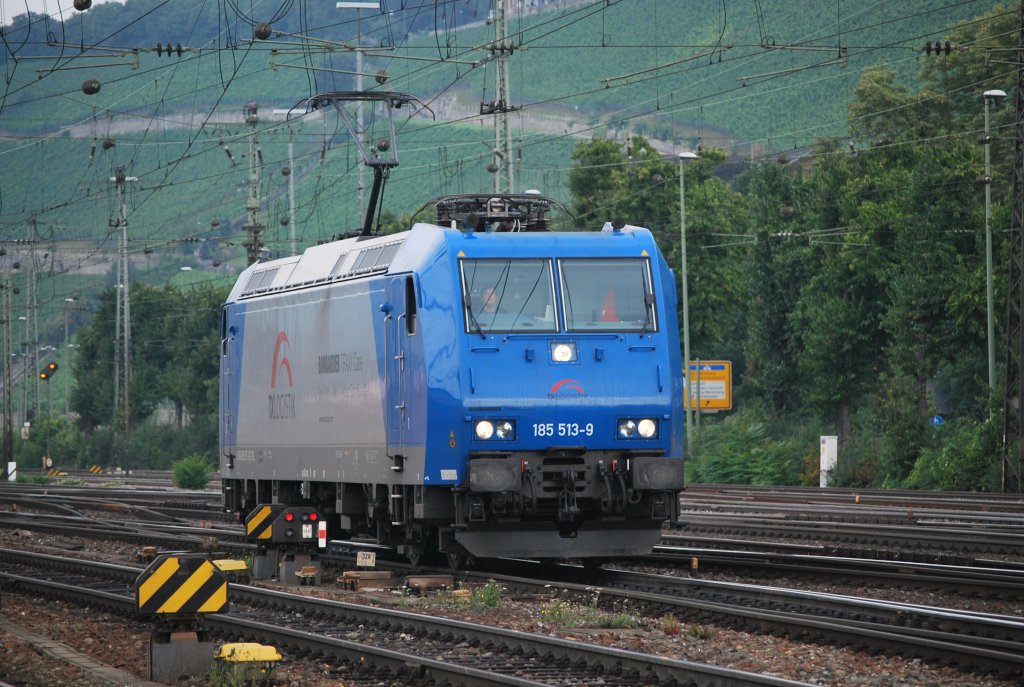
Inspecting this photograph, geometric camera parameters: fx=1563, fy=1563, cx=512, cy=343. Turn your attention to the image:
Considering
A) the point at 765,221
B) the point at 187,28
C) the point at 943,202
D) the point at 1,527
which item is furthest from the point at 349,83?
the point at 1,527

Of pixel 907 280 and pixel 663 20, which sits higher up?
pixel 663 20

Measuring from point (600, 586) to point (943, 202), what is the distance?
32.6 m

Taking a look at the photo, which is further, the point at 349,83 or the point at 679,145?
the point at 349,83

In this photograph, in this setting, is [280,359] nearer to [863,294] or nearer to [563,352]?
[563,352]

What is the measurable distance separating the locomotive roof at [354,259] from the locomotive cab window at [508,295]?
1.23ft

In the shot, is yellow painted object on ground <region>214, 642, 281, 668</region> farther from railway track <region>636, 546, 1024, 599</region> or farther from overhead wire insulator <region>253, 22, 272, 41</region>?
overhead wire insulator <region>253, 22, 272, 41</region>

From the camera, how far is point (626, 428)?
17469mm

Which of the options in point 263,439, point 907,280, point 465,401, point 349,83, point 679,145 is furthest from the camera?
point 349,83

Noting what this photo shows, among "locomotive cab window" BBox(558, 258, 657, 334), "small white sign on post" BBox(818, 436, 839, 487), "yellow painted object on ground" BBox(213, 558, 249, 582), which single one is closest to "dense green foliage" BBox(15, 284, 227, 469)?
"small white sign on post" BBox(818, 436, 839, 487)

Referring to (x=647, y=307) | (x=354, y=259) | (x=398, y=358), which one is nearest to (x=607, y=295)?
(x=647, y=307)

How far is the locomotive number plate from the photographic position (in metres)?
17.1

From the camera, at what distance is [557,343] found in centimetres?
1752

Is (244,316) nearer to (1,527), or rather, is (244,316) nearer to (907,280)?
(1,527)

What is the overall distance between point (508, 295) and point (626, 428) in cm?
200
